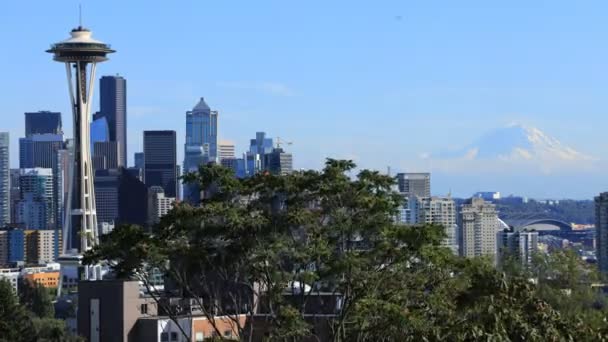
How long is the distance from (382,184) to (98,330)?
22446 millimetres

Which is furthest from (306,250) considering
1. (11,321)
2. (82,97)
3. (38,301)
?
(82,97)

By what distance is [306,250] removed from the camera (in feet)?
121

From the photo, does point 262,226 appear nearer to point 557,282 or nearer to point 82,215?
point 557,282

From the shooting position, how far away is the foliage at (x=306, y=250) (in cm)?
3684

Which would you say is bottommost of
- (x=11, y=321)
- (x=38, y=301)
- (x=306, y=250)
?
(x=38, y=301)

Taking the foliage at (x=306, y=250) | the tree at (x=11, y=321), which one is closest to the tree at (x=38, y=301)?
the tree at (x=11, y=321)

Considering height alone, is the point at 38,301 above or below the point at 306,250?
below

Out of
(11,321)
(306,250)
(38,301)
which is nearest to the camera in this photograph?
(306,250)

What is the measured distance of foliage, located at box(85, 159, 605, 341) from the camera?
121 feet

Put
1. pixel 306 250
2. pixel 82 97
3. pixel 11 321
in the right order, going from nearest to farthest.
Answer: pixel 306 250 → pixel 11 321 → pixel 82 97

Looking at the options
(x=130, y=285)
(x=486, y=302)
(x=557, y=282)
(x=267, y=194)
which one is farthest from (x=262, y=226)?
(x=557, y=282)

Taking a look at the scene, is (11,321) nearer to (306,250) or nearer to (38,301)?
(306,250)

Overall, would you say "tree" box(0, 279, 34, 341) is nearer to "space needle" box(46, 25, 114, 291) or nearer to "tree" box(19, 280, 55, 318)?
"tree" box(19, 280, 55, 318)

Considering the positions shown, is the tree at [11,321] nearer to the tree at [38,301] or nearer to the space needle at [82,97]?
the tree at [38,301]
